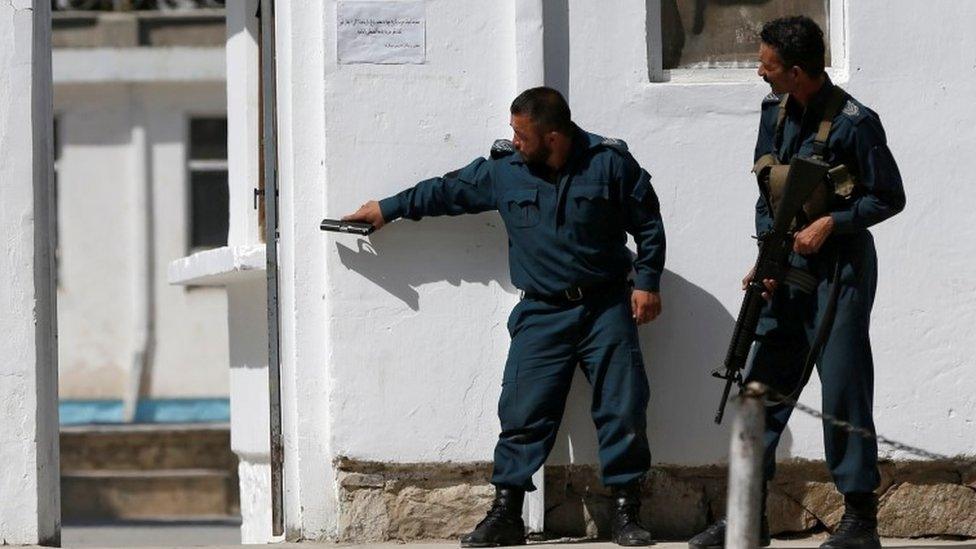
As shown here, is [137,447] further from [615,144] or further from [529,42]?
[615,144]

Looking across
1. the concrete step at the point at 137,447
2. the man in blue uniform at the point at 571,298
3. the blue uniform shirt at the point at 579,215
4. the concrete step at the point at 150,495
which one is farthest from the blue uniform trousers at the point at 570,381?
the concrete step at the point at 137,447

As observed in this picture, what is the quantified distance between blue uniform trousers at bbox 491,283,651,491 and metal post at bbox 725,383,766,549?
172cm

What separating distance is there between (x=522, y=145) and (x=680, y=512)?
Answer: 1.58 m

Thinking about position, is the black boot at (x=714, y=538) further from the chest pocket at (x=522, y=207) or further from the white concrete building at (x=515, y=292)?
the chest pocket at (x=522, y=207)

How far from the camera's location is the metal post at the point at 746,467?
16.4 ft

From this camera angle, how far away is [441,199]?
6898 mm

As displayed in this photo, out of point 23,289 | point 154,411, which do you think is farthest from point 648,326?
point 154,411

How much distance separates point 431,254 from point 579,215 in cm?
68

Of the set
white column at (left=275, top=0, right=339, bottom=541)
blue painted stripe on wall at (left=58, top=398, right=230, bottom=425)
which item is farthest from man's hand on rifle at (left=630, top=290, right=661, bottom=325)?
blue painted stripe on wall at (left=58, top=398, right=230, bottom=425)

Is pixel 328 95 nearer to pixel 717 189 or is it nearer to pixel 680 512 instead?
pixel 717 189

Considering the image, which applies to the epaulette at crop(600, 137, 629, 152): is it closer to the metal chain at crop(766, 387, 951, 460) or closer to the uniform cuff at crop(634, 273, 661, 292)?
the uniform cuff at crop(634, 273, 661, 292)

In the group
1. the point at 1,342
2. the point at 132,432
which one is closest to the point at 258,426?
the point at 1,342

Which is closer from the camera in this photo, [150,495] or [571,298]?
[571,298]

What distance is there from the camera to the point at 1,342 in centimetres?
707
